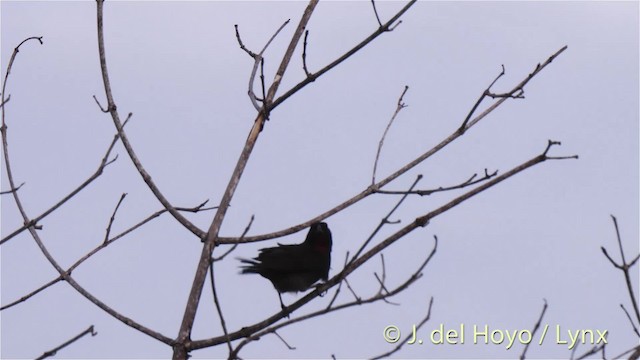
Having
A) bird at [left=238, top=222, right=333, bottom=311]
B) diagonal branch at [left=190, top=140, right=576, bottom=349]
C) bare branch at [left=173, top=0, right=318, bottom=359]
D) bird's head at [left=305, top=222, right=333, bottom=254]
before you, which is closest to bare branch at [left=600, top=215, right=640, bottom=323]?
diagonal branch at [left=190, top=140, right=576, bottom=349]

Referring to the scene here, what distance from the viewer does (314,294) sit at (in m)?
4.03

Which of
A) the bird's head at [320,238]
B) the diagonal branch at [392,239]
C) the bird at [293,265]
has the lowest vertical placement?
the diagonal branch at [392,239]

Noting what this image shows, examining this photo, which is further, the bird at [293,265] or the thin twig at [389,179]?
the bird at [293,265]

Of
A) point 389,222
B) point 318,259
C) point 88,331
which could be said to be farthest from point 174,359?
point 318,259

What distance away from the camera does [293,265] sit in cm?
772

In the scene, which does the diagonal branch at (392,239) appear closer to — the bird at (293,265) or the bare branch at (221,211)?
the bare branch at (221,211)

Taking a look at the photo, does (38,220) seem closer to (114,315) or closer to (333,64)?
(114,315)

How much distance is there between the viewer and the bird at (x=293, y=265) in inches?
295

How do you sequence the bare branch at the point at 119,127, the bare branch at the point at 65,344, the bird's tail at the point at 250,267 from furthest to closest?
the bird's tail at the point at 250,267 < the bare branch at the point at 119,127 < the bare branch at the point at 65,344

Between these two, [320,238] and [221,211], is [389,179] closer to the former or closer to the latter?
[221,211]

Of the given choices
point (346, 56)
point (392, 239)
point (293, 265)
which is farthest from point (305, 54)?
point (293, 265)

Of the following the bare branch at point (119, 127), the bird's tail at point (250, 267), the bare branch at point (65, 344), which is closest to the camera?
the bare branch at point (65, 344)

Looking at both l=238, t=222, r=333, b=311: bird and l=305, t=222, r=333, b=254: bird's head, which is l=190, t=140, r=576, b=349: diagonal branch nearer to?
l=238, t=222, r=333, b=311: bird

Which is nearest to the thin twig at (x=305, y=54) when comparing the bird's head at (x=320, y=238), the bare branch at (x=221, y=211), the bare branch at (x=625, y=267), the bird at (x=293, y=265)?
the bare branch at (x=221, y=211)
